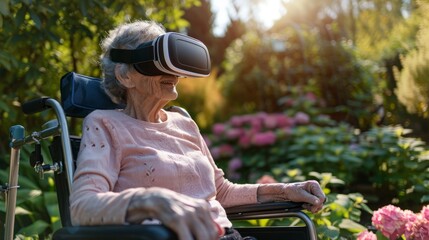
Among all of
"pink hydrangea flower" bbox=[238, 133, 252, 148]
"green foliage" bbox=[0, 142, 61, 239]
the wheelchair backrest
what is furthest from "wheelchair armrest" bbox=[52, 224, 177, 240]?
"pink hydrangea flower" bbox=[238, 133, 252, 148]

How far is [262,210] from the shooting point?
223 centimetres

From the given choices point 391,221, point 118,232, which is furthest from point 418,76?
point 118,232

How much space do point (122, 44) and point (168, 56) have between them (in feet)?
0.75

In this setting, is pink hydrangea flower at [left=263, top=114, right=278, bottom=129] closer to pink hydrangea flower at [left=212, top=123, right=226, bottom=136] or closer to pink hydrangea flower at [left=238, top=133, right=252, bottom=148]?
pink hydrangea flower at [left=238, top=133, right=252, bottom=148]

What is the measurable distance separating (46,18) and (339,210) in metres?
2.12

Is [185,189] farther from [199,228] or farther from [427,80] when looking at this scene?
[427,80]

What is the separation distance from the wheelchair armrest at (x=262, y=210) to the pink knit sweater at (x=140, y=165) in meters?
0.04

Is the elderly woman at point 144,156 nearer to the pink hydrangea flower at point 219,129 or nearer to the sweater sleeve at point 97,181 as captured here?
the sweater sleeve at point 97,181

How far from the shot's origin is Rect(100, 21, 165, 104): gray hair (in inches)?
83.4

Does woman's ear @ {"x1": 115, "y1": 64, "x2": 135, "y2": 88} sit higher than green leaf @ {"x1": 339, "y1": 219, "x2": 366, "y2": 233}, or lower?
higher

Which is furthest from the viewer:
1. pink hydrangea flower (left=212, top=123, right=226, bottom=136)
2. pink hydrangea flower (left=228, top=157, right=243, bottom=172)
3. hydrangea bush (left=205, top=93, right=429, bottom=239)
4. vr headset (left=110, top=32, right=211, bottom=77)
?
pink hydrangea flower (left=212, top=123, right=226, bottom=136)

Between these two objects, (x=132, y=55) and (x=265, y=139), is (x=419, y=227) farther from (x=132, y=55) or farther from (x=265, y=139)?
(x=265, y=139)

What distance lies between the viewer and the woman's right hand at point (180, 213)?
131 centimetres

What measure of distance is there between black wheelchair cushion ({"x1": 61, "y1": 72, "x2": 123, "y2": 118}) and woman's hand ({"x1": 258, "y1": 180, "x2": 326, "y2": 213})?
65cm
